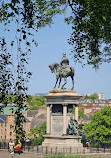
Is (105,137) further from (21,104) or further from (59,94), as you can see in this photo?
(21,104)

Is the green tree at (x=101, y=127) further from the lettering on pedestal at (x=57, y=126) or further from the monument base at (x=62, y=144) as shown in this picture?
the monument base at (x=62, y=144)

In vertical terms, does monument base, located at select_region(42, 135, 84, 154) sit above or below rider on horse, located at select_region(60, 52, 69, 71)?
below

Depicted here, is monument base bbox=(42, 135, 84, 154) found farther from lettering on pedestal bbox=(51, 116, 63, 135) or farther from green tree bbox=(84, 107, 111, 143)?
green tree bbox=(84, 107, 111, 143)

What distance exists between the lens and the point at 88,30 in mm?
11195

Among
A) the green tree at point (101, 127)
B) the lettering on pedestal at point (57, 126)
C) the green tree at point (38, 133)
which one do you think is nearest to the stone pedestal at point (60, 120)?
the lettering on pedestal at point (57, 126)

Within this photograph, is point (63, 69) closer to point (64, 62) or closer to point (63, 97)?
point (64, 62)

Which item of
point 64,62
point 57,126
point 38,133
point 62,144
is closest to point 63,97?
point 57,126

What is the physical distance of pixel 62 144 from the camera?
35.3 meters

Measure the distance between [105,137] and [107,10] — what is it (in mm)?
57246

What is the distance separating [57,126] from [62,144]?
5.27ft

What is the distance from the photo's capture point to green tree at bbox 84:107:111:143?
64938 mm

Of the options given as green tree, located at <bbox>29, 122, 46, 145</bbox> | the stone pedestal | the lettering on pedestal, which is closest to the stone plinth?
the stone pedestal

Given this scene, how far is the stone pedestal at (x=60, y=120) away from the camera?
35469 mm

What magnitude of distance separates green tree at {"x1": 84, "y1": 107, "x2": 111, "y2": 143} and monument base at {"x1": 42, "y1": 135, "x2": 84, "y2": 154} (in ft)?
96.0
